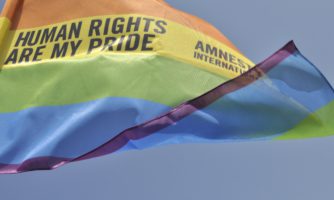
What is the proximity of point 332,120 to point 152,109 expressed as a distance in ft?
7.49

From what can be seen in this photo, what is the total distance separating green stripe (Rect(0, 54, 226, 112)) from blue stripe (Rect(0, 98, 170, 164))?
0.50ft

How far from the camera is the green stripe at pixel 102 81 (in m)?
12.8

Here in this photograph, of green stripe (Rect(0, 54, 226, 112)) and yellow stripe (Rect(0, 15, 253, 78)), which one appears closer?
green stripe (Rect(0, 54, 226, 112))

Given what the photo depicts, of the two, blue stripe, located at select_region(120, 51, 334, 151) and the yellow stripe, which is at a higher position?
the yellow stripe

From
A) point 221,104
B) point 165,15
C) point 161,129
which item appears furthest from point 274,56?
point 165,15

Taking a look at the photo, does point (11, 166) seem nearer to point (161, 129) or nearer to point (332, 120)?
point (161, 129)

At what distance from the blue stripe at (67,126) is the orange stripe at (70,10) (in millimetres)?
1592

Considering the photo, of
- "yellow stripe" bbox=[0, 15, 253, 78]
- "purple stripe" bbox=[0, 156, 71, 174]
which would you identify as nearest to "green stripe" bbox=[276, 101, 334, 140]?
"yellow stripe" bbox=[0, 15, 253, 78]

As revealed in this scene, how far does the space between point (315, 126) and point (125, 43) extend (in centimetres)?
301

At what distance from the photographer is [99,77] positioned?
13.0 meters

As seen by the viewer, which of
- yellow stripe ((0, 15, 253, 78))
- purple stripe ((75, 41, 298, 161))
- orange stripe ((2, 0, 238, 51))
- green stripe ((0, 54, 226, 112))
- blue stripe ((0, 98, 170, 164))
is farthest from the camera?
orange stripe ((2, 0, 238, 51))

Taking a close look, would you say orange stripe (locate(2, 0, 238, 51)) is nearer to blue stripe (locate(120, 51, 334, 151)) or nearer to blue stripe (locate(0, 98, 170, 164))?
blue stripe (locate(0, 98, 170, 164))

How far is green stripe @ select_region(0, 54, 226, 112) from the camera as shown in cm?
1283

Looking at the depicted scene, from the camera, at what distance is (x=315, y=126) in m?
11.8
